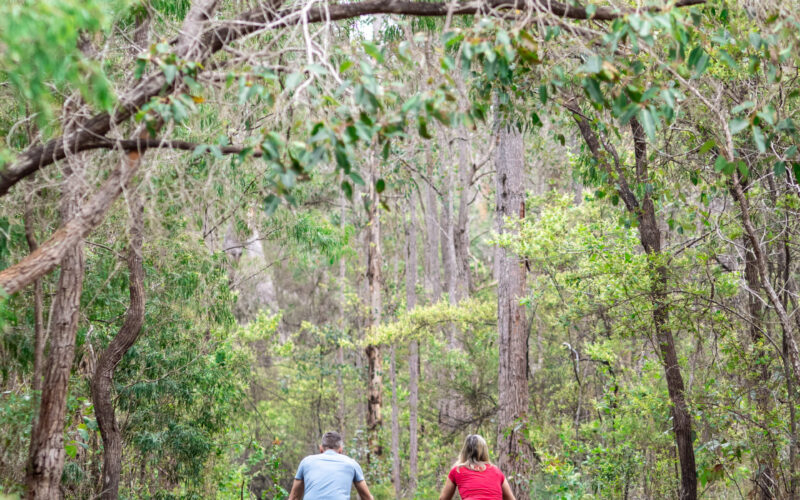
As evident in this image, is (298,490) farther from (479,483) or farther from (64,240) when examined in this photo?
(64,240)

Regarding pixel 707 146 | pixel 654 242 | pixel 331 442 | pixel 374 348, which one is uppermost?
pixel 374 348

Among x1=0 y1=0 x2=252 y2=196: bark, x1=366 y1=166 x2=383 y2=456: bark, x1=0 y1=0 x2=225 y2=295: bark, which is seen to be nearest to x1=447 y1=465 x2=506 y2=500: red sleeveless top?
x1=0 y1=0 x2=225 y2=295: bark

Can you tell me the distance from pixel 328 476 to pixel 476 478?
1.34 m

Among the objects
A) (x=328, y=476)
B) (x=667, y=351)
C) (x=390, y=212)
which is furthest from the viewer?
(x=667, y=351)

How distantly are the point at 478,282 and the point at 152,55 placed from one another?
81.1ft

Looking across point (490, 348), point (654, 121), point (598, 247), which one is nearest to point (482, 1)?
point (654, 121)

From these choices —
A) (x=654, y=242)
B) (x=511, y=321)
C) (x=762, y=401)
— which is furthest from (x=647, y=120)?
(x=511, y=321)

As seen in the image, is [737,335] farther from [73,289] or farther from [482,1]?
[73,289]

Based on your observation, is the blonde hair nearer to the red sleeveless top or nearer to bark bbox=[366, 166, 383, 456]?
the red sleeveless top

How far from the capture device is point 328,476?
6.75 metres

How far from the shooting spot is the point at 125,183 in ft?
16.6

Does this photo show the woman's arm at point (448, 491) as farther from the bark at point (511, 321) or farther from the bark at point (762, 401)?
the bark at point (511, 321)

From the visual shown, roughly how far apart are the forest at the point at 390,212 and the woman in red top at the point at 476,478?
2.50 m

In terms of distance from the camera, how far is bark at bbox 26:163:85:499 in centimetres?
596
